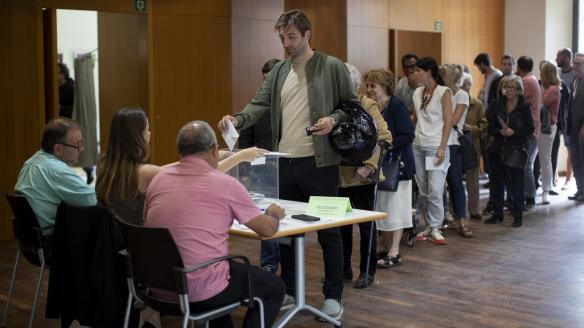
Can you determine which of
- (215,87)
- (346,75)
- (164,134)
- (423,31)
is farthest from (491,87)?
(346,75)

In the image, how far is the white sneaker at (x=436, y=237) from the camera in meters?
6.79

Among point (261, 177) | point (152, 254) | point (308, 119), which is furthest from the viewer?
point (261, 177)

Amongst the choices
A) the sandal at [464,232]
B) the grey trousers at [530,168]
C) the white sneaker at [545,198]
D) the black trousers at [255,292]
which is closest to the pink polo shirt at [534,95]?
the grey trousers at [530,168]

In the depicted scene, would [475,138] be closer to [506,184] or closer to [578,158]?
[506,184]

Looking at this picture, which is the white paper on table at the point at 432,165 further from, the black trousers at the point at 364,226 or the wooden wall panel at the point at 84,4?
the wooden wall panel at the point at 84,4

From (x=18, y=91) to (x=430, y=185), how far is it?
3.86m

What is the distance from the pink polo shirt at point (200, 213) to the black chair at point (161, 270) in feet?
0.27

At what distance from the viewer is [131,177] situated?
12.4ft

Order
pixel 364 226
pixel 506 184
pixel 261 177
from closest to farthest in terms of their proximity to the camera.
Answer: pixel 261 177 → pixel 364 226 → pixel 506 184

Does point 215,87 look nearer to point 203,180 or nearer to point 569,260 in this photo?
point 569,260

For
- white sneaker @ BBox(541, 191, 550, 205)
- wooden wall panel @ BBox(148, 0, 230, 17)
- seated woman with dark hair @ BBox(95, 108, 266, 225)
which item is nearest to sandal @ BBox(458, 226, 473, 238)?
white sneaker @ BBox(541, 191, 550, 205)

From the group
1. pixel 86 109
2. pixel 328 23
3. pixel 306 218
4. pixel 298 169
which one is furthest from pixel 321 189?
pixel 86 109

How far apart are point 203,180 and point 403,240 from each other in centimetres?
385

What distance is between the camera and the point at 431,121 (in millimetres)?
6625
